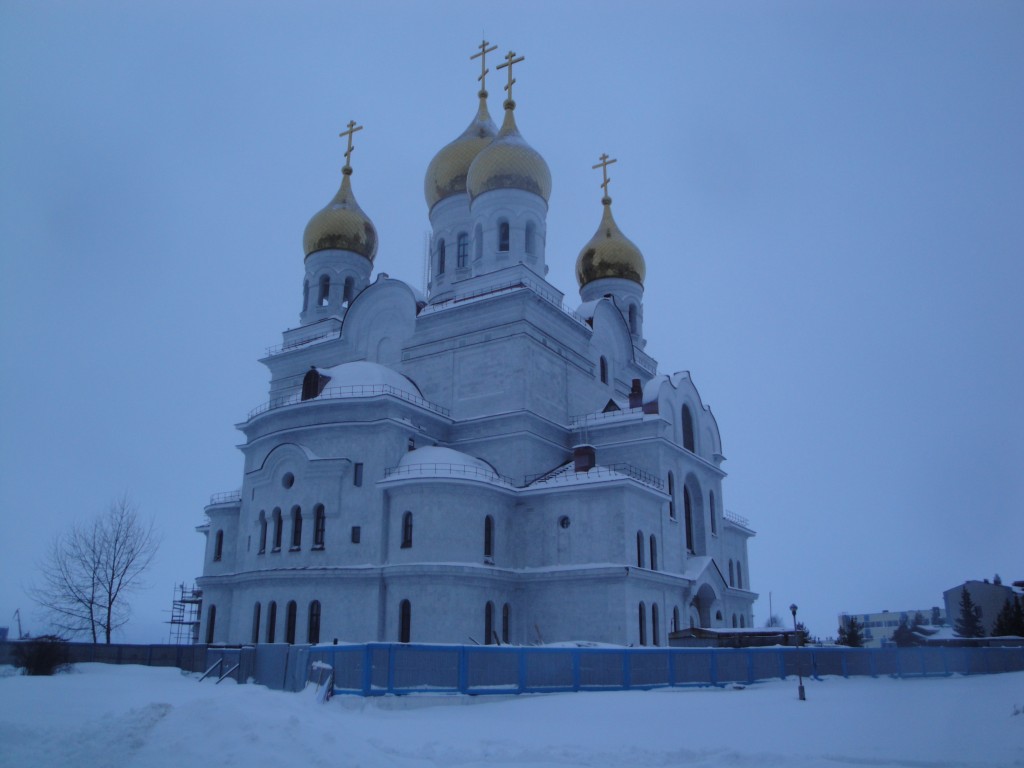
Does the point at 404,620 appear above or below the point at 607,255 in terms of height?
below

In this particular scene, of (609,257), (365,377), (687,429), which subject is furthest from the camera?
(609,257)

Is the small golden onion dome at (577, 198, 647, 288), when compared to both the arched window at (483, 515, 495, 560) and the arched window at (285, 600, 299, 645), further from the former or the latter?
the arched window at (285, 600, 299, 645)

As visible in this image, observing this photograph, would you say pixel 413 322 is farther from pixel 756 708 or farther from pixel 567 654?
pixel 756 708

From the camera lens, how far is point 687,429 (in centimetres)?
3669

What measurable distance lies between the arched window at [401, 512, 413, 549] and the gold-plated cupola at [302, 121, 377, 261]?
17725mm

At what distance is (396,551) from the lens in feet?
94.1

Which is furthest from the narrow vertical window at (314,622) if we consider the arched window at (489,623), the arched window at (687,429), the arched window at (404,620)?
the arched window at (687,429)

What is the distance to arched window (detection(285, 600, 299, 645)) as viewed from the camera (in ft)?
95.0

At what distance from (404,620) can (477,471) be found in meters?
5.52

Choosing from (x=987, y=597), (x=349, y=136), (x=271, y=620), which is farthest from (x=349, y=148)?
(x=987, y=597)

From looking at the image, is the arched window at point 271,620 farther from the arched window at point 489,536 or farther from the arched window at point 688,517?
the arched window at point 688,517

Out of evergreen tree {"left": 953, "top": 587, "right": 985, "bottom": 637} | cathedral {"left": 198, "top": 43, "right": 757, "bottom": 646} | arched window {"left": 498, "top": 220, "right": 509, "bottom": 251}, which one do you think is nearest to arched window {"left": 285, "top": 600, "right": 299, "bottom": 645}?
cathedral {"left": 198, "top": 43, "right": 757, "bottom": 646}

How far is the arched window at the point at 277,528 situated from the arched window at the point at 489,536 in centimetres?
729

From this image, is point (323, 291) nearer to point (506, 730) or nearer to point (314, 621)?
point (314, 621)
